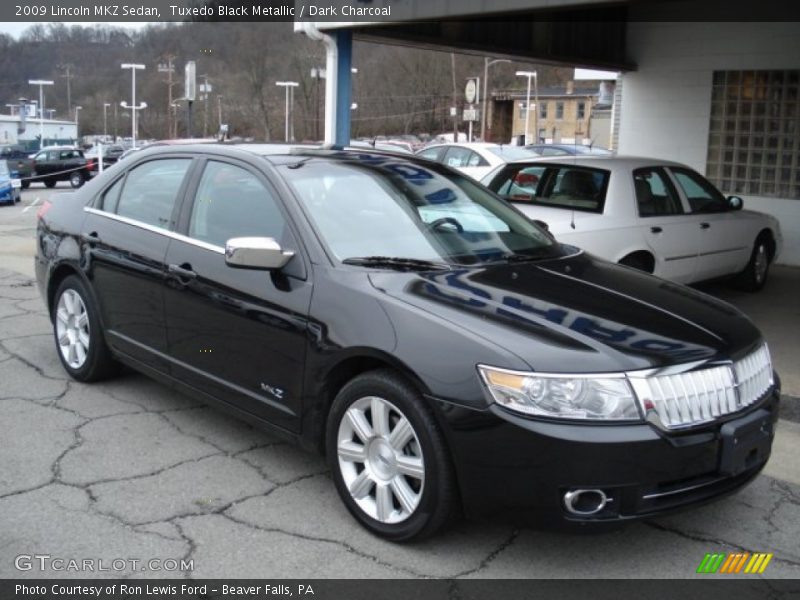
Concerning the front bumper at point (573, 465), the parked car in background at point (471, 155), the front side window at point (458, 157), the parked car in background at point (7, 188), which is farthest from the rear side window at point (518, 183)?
the parked car in background at point (7, 188)

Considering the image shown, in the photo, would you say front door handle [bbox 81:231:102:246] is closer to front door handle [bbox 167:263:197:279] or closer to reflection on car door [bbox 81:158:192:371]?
reflection on car door [bbox 81:158:192:371]

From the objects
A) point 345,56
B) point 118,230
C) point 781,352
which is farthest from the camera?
point 345,56

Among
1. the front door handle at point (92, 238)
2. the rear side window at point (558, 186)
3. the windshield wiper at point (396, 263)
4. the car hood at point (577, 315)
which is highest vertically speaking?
A: the rear side window at point (558, 186)

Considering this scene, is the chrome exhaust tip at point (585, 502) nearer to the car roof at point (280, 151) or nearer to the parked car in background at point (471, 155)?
the car roof at point (280, 151)

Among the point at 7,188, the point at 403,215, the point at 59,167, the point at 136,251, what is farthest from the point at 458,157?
the point at 59,167

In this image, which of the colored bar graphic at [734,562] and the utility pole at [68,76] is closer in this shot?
the colored bar graphic at [734,562]

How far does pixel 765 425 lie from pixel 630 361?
0.79 metres

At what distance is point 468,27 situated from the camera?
380 inches

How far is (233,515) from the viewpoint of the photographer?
369 cm

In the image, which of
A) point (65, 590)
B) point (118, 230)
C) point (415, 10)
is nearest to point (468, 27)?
point (415, 10)

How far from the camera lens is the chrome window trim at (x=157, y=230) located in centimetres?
430

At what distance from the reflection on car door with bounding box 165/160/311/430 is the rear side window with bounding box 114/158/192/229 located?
0.74 ft

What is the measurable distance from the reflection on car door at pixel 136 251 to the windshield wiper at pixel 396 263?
1.31 metres

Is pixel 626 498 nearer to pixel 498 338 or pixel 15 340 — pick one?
pixel 498 338
